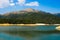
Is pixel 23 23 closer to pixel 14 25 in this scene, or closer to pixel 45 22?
pixel 14 25

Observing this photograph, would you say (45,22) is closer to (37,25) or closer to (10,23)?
(37,25)

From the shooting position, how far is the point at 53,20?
49.7 feet

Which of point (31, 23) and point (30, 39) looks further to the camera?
point (31, 23)

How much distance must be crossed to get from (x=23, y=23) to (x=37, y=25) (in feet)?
4.84

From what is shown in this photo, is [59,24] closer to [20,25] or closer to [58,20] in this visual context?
[58,20]

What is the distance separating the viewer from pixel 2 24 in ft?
45.7

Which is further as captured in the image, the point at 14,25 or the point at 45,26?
the point at 45,26

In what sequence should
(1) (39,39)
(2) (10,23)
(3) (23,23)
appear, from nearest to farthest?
(1) (39,39) → (2) (10,23) → (3) (23,23)

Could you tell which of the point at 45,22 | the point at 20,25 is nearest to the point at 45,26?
the point at 45,22

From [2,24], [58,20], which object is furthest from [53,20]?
[2,24]

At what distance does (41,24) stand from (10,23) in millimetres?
3477

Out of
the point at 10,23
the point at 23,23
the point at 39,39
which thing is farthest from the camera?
the point at 23,23

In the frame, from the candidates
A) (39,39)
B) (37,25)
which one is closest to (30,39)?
(39,39)

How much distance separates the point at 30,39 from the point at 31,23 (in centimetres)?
784
